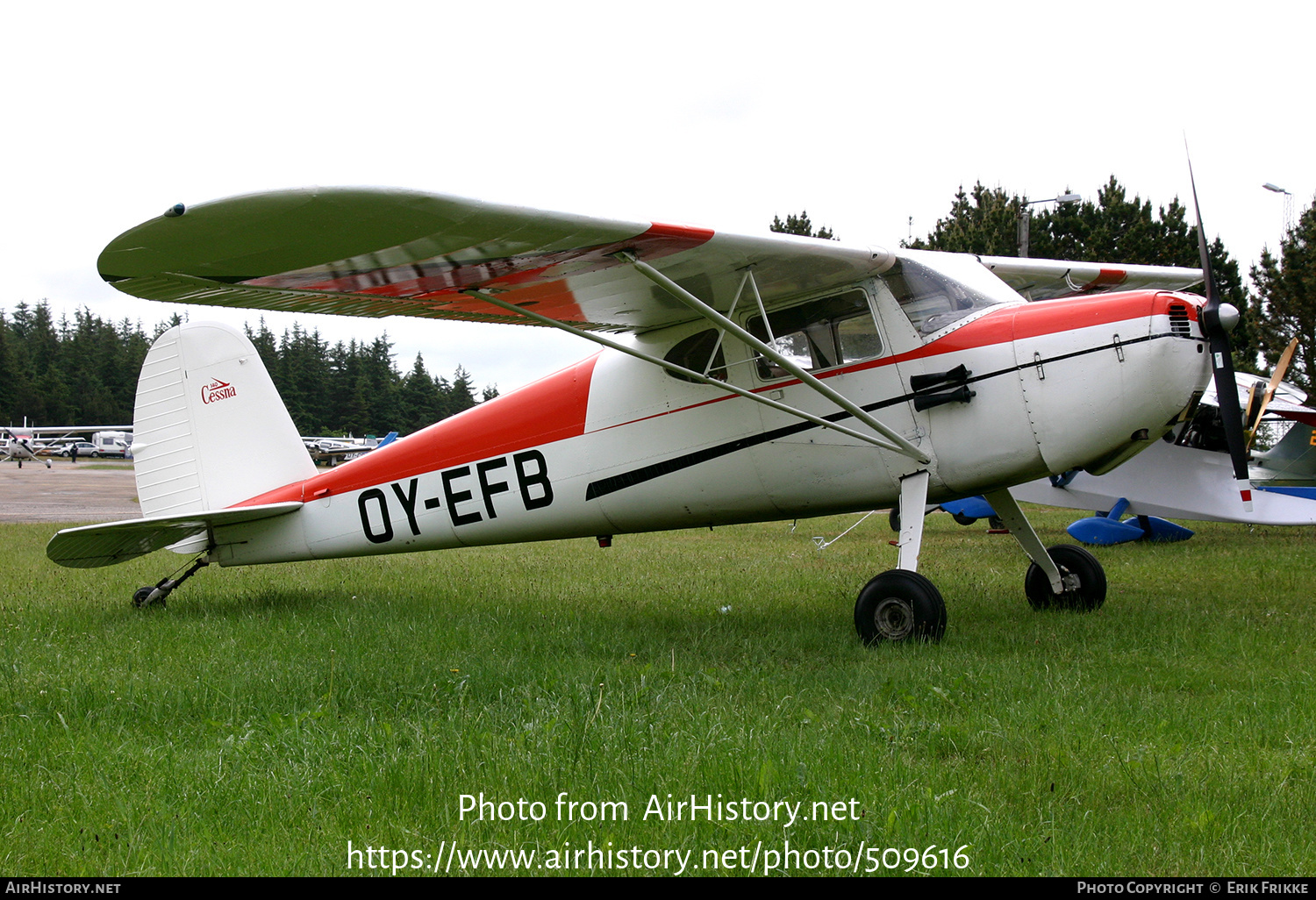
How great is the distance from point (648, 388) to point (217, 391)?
406cm

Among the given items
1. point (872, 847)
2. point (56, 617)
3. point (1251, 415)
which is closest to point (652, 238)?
point (872, 847)

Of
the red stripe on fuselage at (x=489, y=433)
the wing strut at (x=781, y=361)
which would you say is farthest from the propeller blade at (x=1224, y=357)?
the red stripe on fuselage at (x=489, y=433)

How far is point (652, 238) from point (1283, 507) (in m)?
8.58

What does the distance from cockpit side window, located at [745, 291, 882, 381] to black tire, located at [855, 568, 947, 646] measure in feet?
4.88

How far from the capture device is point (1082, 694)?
163 inches

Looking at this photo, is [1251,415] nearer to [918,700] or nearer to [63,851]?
[918,700]

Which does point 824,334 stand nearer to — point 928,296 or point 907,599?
point 928,296

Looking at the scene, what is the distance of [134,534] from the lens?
6930 mm

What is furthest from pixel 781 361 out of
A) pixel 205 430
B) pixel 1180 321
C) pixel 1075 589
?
pixel 205 430

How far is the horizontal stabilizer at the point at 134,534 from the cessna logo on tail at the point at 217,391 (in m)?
0.99

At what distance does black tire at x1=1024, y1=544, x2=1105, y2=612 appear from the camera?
661 centimetres

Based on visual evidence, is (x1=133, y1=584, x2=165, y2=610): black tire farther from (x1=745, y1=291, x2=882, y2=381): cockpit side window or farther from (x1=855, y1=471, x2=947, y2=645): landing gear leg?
(x1=855, y1=471, x2=947, y2=645): landing gear leg

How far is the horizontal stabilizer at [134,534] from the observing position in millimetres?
6652

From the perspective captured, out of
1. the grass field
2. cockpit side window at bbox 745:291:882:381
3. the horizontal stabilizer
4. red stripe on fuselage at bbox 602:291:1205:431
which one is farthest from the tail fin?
red stripe on fuselage at bbox 602:291:1205:431
